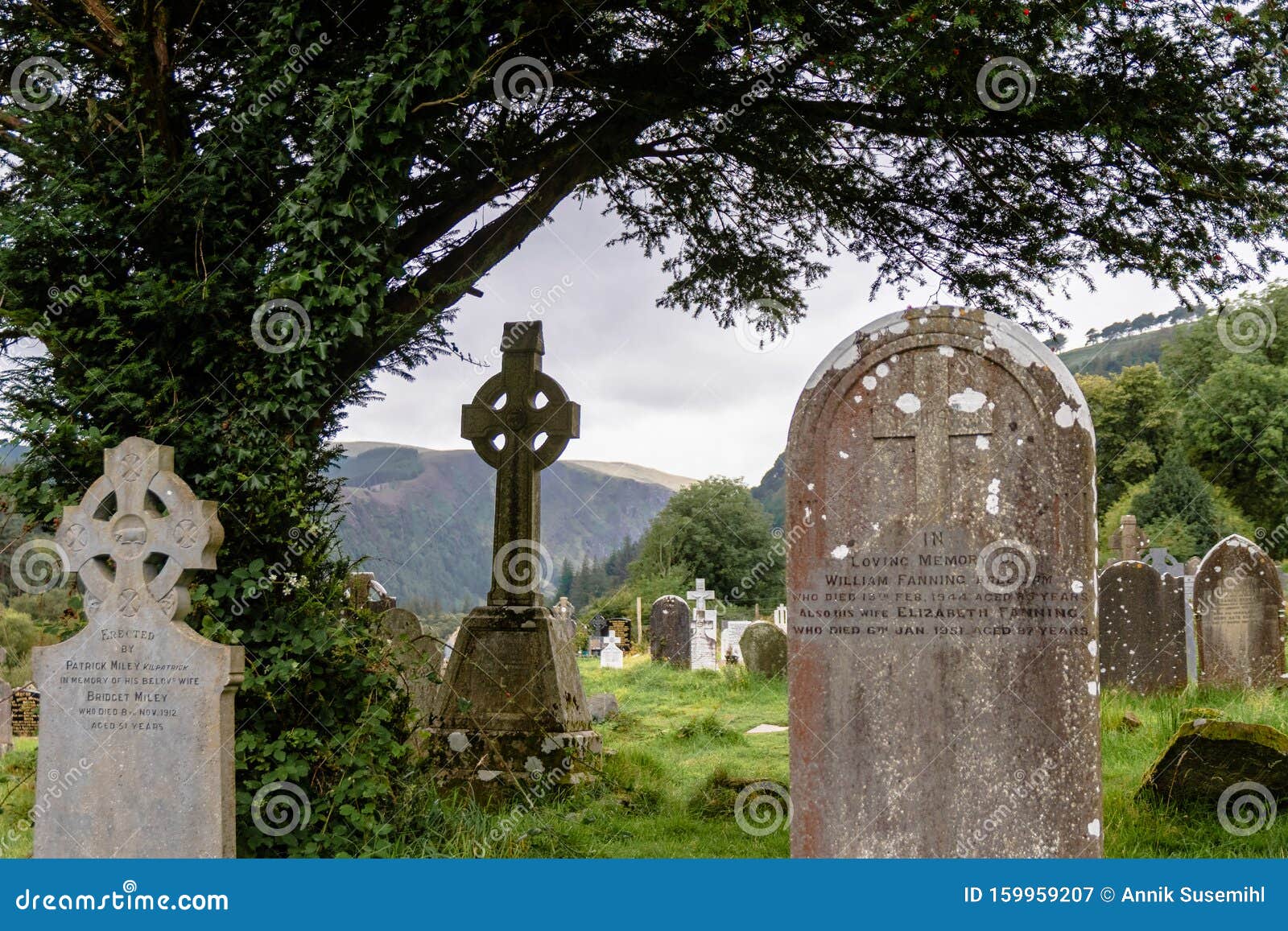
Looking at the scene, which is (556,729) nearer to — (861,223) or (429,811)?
(429,811)

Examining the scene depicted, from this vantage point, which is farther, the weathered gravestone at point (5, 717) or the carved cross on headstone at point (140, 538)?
the weathered gravestone at point (5, 717)

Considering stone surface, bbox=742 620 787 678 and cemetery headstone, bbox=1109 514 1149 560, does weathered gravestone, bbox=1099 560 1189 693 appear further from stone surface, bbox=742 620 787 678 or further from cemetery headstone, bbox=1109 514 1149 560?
cemetery headstone, bbox=1109 514 1149 560

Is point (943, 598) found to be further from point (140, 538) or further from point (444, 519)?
point (444, 519)

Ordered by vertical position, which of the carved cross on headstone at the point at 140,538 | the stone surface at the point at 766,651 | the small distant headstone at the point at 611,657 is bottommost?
the small distant headstone at the point at 611,657

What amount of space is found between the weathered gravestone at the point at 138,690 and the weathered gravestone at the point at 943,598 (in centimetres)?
297

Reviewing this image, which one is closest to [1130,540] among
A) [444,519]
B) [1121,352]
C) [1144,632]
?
[1144,632]

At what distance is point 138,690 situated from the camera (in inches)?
202

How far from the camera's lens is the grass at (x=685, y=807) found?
19.5 feet

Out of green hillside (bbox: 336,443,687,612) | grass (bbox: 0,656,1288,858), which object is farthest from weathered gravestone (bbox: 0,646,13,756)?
green hillside (bbox: 336,443,687,612)

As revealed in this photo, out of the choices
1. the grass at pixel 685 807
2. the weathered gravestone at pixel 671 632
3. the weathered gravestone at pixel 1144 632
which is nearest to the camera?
the grass at pixel 685 807

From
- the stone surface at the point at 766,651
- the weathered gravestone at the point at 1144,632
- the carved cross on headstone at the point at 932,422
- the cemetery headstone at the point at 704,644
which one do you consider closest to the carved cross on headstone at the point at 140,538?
the carved cross on headstone at the point at 932,422

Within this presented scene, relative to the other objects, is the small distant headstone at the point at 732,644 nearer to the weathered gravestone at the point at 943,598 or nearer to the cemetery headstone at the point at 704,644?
the cemetery headstone at the point at 704,644

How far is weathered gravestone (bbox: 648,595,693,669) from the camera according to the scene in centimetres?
1762

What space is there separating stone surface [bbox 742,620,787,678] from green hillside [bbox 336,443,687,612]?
26.0 feet
